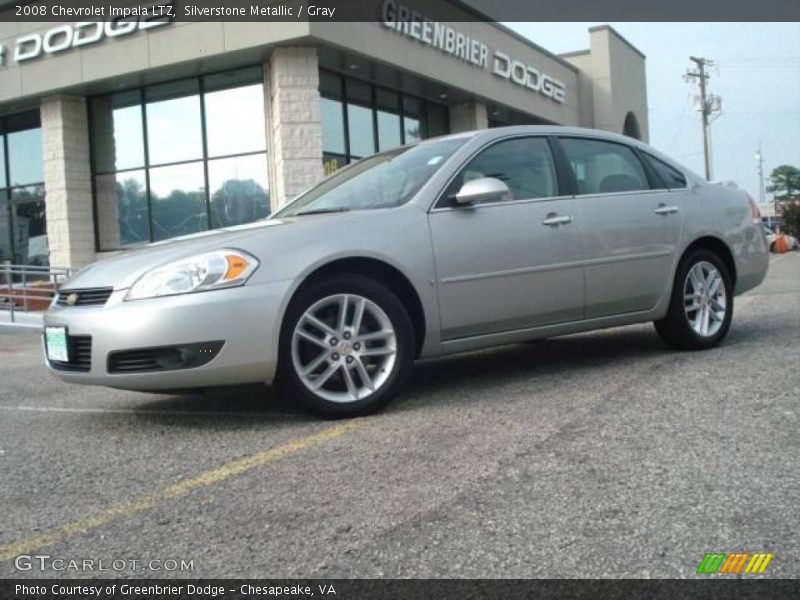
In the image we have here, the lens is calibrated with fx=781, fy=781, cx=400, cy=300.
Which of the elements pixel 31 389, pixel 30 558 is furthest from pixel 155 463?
pixel 31 389

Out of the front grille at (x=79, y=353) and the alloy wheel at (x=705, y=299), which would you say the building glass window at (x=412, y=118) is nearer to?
the alloy wheel at (x=705, y=299)

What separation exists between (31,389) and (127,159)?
1171 centimetres

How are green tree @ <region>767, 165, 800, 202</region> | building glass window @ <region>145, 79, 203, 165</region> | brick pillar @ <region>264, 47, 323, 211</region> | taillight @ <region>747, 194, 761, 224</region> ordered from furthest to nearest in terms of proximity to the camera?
green tree @ <region>767, 165, 800, 202</region> < building glass window @ <region>145, 79, 203, 165</region> < brick pillar @ <region>264, 47, 323, 211</region> < taillight @ <region>747, 194, 761, 224</region>

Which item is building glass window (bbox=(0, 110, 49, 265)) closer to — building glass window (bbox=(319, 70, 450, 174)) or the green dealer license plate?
building glass window (bbox=(319, 70, 450, 174))

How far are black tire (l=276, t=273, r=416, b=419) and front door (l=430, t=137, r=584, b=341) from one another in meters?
0.34

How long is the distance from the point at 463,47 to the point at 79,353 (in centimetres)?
1607

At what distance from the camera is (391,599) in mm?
2084

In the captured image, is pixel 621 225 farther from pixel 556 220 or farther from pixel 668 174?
pixel 668 174

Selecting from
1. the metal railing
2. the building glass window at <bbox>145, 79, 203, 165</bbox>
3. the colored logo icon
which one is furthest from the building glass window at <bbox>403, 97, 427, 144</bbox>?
the colored logo icon

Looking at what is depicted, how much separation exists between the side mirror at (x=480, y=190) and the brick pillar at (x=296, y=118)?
10010 millimetres

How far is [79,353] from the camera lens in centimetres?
393

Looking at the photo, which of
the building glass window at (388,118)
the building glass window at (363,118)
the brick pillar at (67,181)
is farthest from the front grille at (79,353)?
the building glass window at (388,118)

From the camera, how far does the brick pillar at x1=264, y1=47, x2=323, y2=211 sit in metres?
14.2

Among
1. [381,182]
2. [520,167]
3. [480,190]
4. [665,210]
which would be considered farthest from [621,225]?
[381,182]
